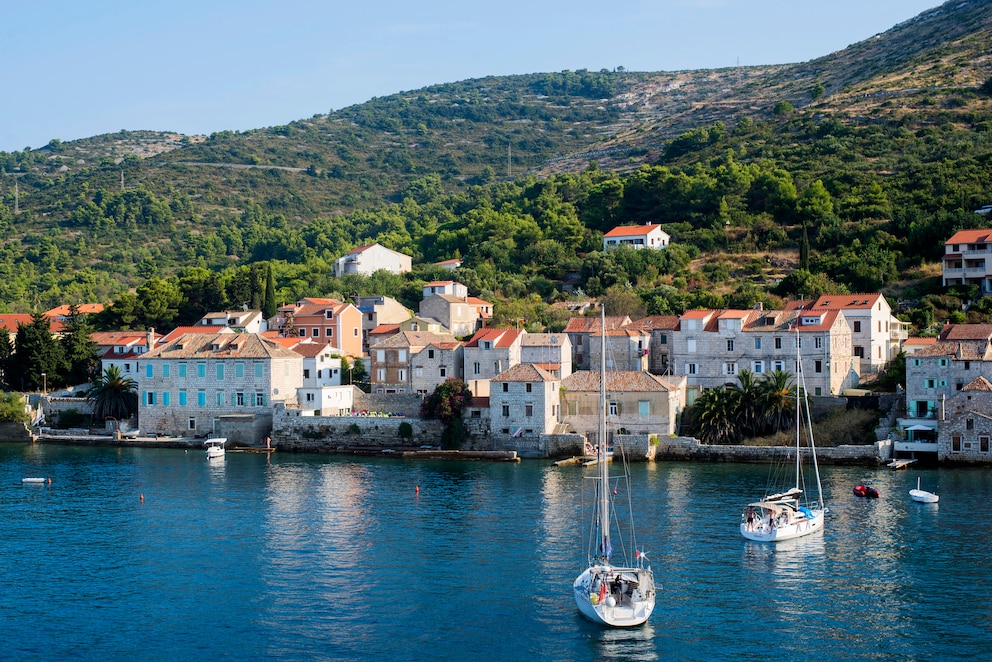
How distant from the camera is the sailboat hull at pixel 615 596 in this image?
3078 cm

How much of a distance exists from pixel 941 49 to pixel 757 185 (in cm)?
5849

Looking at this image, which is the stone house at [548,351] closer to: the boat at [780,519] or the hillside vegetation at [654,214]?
the hillside vegetation at [654,214]

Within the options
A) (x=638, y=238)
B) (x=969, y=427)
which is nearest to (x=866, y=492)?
(x=969, y=427)

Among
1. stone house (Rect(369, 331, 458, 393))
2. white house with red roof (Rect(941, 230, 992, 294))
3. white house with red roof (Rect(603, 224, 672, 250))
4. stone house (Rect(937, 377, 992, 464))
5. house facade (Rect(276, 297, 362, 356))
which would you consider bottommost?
stone house (Rect(937, 377, 992, 464))

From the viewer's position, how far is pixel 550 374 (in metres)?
64.1

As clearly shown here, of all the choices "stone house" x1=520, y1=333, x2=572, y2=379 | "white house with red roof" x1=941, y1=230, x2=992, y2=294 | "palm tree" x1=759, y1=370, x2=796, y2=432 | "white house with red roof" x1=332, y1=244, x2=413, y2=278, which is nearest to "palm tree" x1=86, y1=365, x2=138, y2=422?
"stone house" x1=520, y1=333, x2=572, y2=379

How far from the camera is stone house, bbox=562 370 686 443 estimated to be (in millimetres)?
62344

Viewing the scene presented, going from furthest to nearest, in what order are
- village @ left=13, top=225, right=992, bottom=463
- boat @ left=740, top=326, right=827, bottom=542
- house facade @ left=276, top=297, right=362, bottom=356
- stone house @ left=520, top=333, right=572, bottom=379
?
1. house facade @ left=276, top=297, right=362, bottom=356
2. stone house @ left=520, top=333, right=572, bottom=379
3. village @ left=13, top=225, right=992, bottom=463
4. boat @ left=740, top=326, right=827, bottom=542

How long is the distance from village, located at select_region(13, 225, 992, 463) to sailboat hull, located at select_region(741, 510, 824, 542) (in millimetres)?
16992

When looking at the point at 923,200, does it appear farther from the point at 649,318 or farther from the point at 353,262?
the point at 353,262

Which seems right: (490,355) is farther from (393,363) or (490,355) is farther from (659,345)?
(659,345)

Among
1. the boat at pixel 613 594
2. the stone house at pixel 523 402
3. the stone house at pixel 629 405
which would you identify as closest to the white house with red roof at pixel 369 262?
the stone house at pixel 523 402

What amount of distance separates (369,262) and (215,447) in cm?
4764

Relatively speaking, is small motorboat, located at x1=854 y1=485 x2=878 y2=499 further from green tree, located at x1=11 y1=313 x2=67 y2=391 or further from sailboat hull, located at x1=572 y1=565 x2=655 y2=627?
green tree, located at x1=11 y1=313 x2=67 y2=391
